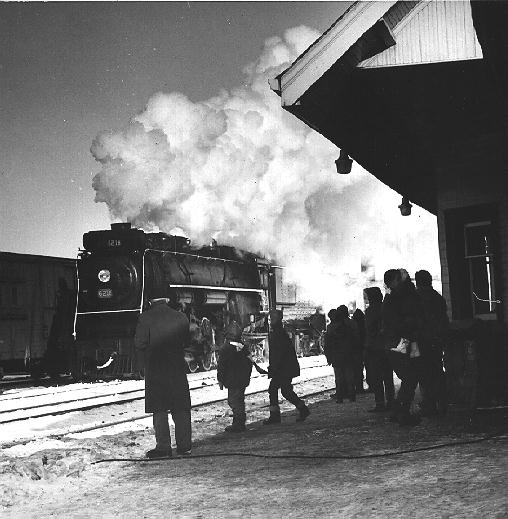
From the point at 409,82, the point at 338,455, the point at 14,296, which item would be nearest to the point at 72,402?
the point at 14,296

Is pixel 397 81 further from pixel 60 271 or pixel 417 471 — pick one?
pixel 60 271

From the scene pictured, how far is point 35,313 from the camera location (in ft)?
58.4

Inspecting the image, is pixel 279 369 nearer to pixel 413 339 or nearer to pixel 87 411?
pixel 413 339

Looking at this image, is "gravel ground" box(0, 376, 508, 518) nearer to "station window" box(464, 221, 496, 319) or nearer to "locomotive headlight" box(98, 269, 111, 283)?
"station window" box(464, 221, 496, 319)

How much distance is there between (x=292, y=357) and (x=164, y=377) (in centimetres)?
236

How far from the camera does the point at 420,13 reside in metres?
7.05

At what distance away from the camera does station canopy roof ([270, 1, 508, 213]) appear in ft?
21.7

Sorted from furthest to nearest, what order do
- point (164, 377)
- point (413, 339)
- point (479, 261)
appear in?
point (479, 261) < point (413, 339) < point (164, 377)

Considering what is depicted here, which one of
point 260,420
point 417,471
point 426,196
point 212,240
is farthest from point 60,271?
point 417,471

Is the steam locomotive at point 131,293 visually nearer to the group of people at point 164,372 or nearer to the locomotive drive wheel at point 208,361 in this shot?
the locomotive drive wheel at point 208,361

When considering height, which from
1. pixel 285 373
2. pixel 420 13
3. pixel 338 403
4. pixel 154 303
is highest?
pixel 420 13

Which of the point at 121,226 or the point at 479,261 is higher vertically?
the point at 121,226

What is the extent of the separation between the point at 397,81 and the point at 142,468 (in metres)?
4.56

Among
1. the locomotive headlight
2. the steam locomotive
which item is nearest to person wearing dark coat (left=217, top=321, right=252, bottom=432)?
the steam locomotive
